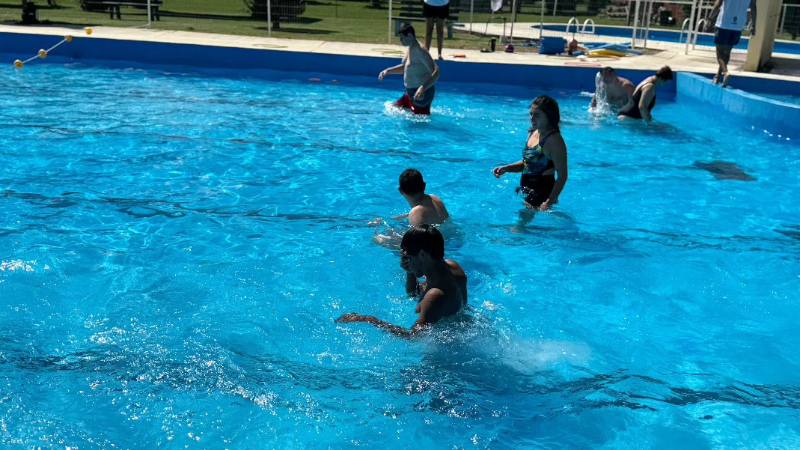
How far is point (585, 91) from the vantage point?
46.3 feet

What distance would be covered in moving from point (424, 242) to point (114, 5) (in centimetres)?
1866

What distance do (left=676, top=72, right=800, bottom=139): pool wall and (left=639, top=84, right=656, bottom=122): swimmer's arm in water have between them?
1.59 metres

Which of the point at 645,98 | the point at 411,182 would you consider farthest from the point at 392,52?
the point at 411,182

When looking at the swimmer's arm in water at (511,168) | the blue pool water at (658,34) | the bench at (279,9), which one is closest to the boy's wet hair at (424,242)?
the swimmer's arm in water at (511,168)

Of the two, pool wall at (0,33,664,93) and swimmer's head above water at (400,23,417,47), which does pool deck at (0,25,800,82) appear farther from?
swimmer's head above water at (400,23,417,47)

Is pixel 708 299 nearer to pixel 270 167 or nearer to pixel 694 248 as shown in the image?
pixel 694 248

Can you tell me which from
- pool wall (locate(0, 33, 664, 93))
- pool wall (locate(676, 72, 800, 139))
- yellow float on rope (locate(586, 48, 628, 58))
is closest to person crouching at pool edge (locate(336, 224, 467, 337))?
pool wall (locate(676, 72, 800, 139))

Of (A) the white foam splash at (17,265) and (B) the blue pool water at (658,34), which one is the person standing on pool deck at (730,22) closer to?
(B) the blue pool water at (658,34)

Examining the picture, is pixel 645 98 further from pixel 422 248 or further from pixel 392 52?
pixel 422 248

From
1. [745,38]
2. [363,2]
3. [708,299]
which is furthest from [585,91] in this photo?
[363,2]

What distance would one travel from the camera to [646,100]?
10977mm

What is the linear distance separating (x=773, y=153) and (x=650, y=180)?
8.58 feet

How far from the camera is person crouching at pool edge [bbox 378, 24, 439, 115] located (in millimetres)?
10492

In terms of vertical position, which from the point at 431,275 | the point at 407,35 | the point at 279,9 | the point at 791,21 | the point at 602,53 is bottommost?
the point at 431,275
